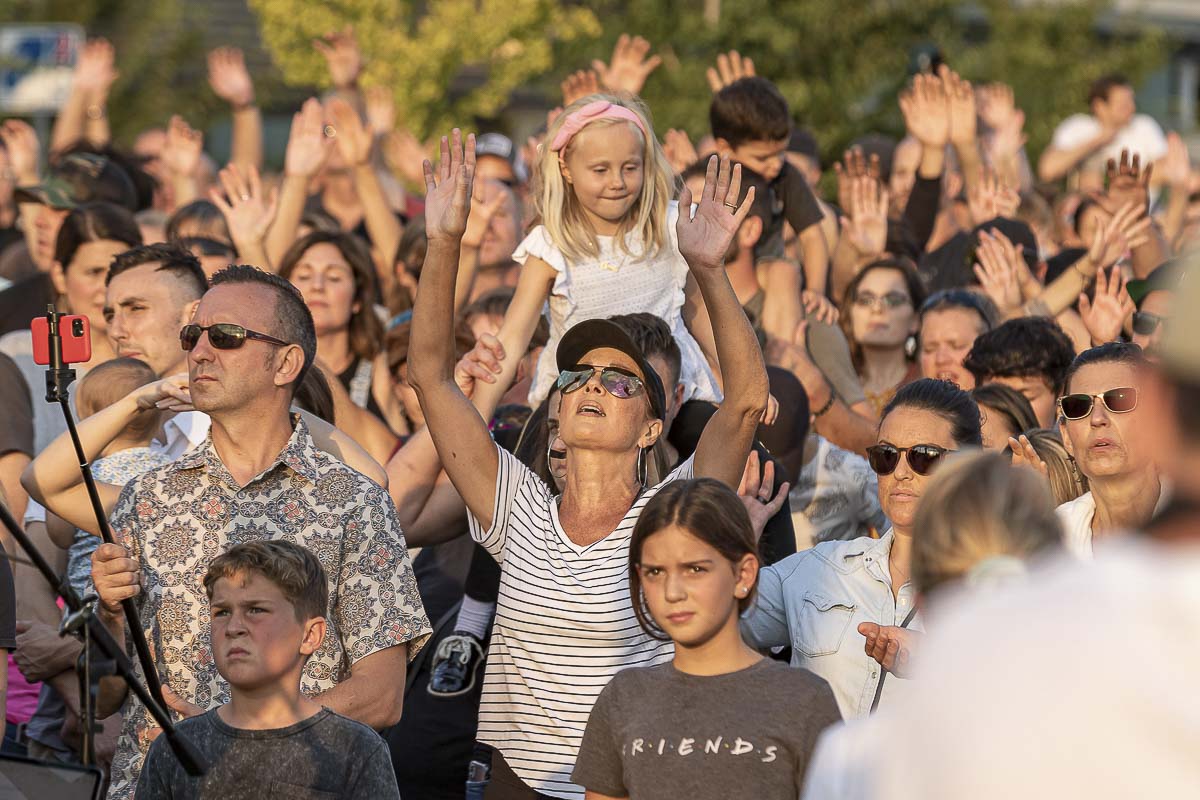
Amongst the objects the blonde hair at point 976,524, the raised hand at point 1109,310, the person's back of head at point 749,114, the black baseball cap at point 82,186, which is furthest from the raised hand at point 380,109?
the blonde hair at point 976,524

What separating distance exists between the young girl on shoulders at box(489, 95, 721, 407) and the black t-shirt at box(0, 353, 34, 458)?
1.68 meters

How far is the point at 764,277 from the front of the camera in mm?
7707

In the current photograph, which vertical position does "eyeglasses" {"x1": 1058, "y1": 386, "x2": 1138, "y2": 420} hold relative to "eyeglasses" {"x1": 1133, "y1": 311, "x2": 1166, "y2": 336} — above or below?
above

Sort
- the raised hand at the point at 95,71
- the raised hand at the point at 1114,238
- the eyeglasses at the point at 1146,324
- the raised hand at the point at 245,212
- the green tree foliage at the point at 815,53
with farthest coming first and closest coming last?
the green tree foliage at the point at 815,53, the raised hand at the point at 95,71, the raised hand at the point at 1114,238, the raised hand at the point at 245,212, the eyeglasses at the point at 1146,324

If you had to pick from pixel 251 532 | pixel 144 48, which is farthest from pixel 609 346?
pixel 144 48

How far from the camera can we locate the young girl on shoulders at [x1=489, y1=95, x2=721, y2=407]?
6.09 meters

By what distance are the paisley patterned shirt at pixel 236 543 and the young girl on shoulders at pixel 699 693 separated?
0.82 m

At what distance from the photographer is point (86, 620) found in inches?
130

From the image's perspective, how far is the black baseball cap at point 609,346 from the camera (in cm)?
504

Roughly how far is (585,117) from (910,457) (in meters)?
1.99

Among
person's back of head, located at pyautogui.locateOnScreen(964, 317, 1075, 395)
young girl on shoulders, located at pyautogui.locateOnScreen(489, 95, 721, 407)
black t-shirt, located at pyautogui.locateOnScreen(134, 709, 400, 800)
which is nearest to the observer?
black t-shirt, located at pyautogui.locateOnScreen(134, 709, 400, 800)

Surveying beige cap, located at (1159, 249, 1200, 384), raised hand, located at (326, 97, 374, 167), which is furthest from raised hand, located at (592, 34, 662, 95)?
beige cap, located at (1159, 249, 1200, 384)

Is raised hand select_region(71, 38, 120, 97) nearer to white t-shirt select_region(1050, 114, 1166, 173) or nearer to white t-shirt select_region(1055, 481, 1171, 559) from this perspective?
white t-shirt select_region(1050, 114, 1166, 173)

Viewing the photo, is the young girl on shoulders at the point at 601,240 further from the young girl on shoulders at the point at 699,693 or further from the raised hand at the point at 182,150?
the raised hand at the point at 182,150
